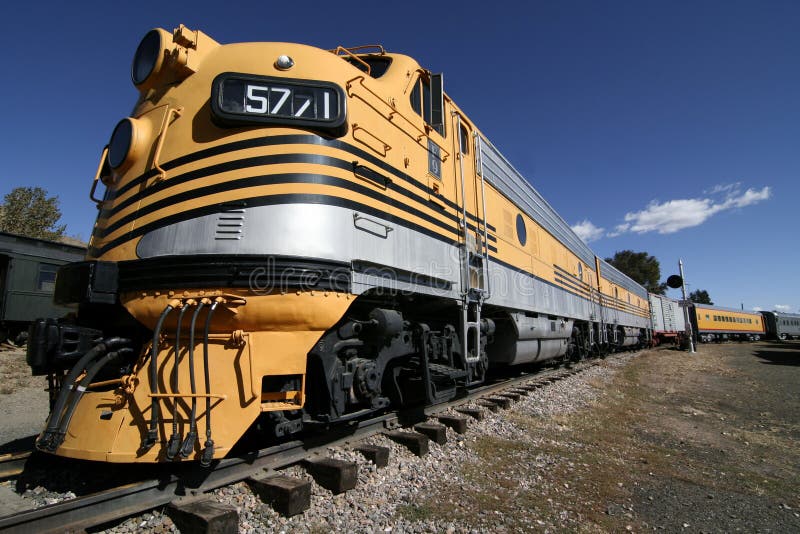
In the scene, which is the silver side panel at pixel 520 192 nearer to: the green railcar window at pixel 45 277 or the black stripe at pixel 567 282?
the black stripe at pixel 567 282

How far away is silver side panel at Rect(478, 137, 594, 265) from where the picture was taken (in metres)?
7.30

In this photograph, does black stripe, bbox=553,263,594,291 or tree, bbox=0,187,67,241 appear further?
tree, bbox=0,187,67,241

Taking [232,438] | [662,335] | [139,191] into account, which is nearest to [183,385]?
[232,438]

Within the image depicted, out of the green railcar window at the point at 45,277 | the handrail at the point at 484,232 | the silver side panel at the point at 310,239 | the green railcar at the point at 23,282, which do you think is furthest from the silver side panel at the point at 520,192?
the green railcar window at the point at 45,277

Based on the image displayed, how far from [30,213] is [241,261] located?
119ft

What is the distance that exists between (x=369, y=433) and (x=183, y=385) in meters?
2.06

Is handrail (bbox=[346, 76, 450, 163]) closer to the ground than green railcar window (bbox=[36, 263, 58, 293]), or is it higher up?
higher up

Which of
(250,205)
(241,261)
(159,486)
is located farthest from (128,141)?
(159,486)

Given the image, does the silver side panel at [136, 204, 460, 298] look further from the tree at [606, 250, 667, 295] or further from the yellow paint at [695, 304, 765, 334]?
the tree at [606, 250, 667, 295]

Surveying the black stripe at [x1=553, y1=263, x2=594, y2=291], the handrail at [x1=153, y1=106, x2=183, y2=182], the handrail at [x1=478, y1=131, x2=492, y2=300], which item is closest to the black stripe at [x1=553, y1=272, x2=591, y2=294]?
the black stripe at [x1=553, y1=263, x2=594, y2=291]

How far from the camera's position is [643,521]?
3211 millimetres

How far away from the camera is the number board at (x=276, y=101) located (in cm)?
340

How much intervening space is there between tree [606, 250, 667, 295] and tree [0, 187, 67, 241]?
70979mm

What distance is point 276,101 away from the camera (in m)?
3.50
